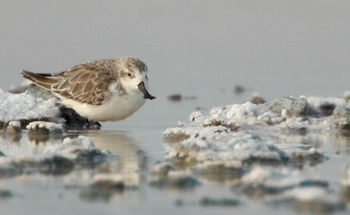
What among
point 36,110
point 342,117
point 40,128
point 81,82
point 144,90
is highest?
point 81,82

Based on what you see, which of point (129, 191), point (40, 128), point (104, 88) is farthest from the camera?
point (104, 88)

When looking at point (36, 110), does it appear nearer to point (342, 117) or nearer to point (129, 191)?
point (342, 117)

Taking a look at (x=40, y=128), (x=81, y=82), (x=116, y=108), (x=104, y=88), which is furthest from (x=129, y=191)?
(x=81, y=82)

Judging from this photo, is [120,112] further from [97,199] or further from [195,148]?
[97,199]

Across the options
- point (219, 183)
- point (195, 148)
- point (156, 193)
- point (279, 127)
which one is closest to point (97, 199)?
point (156, 193)

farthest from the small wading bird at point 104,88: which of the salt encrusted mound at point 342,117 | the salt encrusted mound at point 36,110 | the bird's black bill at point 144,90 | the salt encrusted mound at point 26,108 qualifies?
the salt encrusted mound at point 342,117

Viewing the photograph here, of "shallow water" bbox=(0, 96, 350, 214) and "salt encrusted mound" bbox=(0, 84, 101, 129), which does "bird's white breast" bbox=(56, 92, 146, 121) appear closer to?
"salt encrusted mound" bbox=(0, 84, 101, 129)

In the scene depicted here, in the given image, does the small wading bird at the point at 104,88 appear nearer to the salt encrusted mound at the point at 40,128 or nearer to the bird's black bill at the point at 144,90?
the bird's black bill at the point at 144,90

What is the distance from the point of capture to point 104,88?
9305 mm

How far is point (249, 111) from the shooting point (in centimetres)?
878

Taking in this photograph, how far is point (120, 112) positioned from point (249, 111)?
54.1 inches

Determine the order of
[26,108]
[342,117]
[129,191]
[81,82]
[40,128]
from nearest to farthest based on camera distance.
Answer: [129,191] → [40,128] → [342,117] → [26,108] → [81,82]

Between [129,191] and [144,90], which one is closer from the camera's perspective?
[129,191]

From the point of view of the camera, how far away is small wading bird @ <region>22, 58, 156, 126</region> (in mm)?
9117
